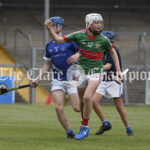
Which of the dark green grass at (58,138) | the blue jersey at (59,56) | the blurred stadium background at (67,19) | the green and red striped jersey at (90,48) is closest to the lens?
the dark green grass at (58,138)

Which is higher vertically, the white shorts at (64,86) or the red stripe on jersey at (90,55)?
the red stripe on jersey at (90,55)

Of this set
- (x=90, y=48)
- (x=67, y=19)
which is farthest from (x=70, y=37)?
(x=67, y=19)

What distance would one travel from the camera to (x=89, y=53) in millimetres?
8836

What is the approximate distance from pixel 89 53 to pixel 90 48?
0.09m

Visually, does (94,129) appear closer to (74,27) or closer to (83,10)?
(74,27)

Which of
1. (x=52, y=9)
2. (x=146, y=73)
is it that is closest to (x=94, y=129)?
(x=146, y=73)

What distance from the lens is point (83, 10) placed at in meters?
32.2

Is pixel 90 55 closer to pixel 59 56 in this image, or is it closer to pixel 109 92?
pixel 59 56

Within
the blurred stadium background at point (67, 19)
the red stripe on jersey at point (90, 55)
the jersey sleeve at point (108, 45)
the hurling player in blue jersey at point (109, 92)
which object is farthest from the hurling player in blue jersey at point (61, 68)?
the blurred stadium background at point (67, 19)

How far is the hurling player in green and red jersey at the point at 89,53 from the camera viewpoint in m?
8.70

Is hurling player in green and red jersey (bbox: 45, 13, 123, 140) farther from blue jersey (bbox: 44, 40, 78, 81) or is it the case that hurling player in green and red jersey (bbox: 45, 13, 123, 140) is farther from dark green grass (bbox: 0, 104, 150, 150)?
dark green grass (bbox: 0, 104, 150, 150)

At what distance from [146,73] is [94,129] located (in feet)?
38.1

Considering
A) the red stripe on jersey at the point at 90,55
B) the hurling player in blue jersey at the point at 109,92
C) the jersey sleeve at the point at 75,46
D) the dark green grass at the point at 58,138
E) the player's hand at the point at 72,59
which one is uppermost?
the jersey sleeve at the point at 75,46

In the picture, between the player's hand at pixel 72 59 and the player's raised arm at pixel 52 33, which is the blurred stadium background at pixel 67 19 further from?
the player's raised arm at pixel 52 33
